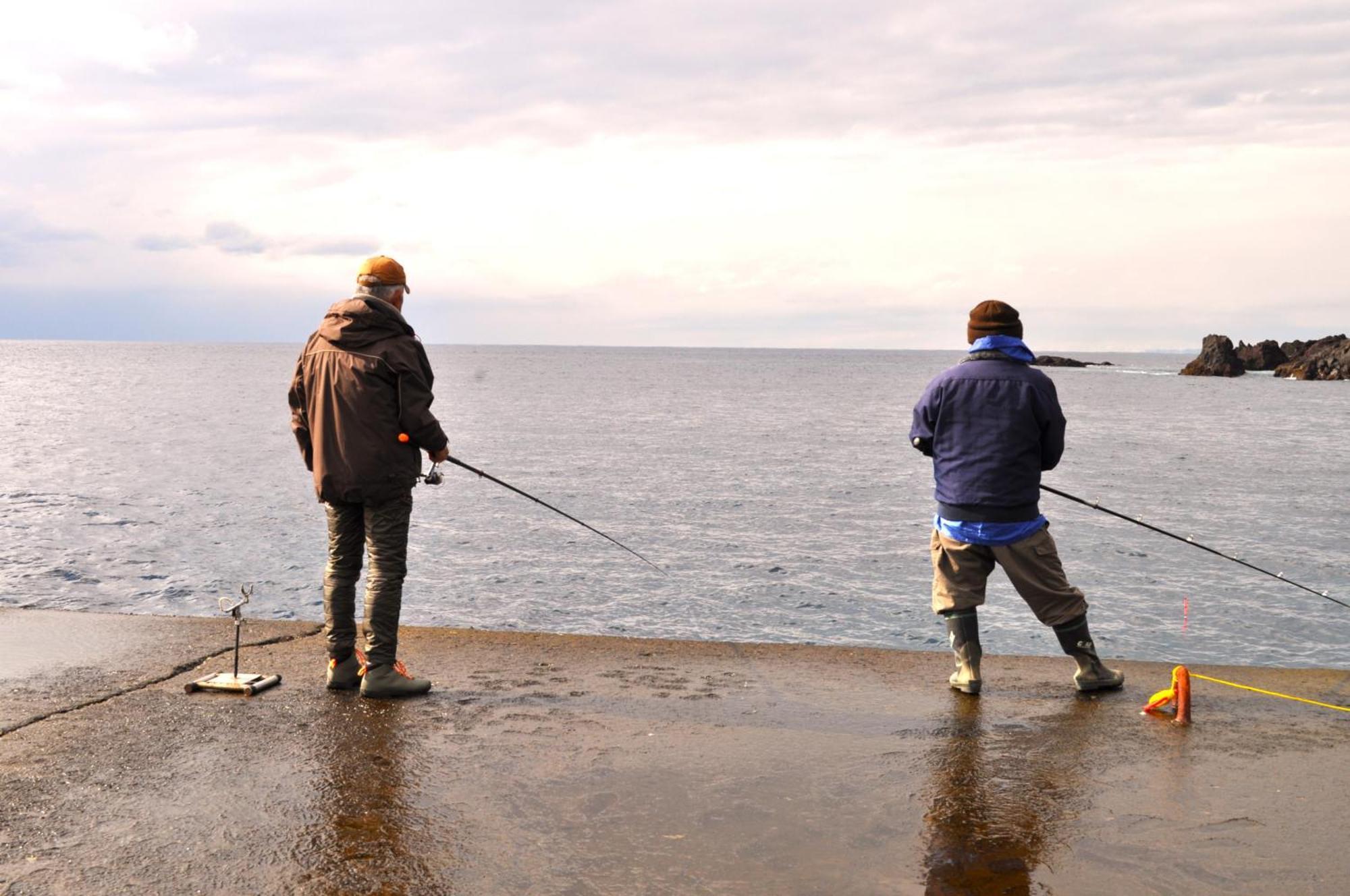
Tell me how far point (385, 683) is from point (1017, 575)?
3.08m

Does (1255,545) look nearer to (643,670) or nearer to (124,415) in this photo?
(643,670)

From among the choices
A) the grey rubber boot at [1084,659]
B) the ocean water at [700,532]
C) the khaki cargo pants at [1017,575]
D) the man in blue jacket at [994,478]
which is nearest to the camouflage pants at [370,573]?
the man in blue jacket at [994,478]

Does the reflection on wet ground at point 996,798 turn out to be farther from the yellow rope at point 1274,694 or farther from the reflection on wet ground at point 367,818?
the reflection on wet ground at point 367,818

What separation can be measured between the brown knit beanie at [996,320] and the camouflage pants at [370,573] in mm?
2851

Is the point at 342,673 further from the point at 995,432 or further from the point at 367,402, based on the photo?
the point at 995,432

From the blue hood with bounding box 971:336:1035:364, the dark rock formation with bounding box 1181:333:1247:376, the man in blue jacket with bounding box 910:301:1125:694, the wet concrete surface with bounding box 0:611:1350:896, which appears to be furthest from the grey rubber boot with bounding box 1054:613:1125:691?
the dark rock formation with bounding box 1181:333:1247:376

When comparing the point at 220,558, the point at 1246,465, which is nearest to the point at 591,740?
the point at 220,558

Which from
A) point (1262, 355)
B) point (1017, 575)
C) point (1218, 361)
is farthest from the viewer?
point (1262, 355)

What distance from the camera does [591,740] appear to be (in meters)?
4.96

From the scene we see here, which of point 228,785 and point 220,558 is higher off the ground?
point 228,785

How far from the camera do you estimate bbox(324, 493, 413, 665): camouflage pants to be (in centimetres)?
546

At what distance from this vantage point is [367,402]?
209 inches

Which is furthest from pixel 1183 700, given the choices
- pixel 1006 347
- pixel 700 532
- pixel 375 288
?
pixel 700 532

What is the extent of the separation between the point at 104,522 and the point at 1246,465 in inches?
1184
